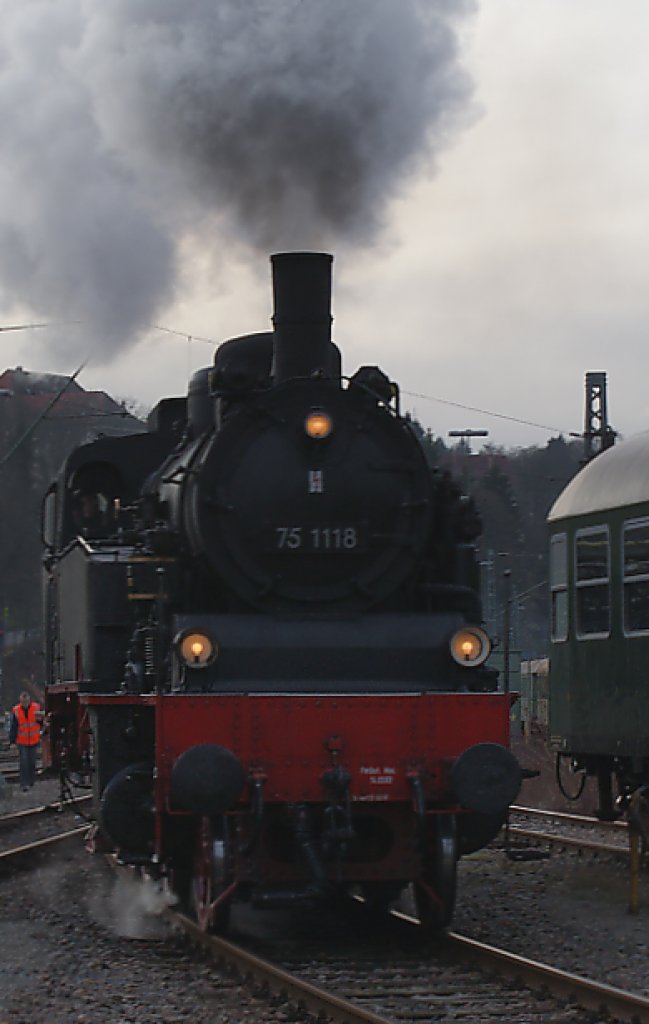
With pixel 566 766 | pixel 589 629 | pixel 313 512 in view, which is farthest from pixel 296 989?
pixel 566 766

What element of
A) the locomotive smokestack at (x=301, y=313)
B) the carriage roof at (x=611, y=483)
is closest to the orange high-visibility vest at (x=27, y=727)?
the carriage roof at (x=611, y=483)

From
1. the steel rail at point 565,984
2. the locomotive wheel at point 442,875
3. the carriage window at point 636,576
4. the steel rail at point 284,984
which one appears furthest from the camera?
the carriage window at point 636,576

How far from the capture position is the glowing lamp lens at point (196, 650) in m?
8.05

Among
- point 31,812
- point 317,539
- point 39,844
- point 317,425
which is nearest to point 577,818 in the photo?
point 39,844

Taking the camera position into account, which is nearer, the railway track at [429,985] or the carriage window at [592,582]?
the railway track at [429,985]

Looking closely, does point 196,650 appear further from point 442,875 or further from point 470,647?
point 442,875

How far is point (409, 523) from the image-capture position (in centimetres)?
866

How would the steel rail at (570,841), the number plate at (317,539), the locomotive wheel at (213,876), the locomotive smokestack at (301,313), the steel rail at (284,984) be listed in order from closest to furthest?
the steel rail at (284,984) < the locomotive wheel at (213,876) < the number plate at (317,539) < the locomotive smokestack at (301,313) < the steel rail at (570,841)

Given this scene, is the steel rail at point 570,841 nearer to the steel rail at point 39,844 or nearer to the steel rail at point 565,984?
the steel rail at point 39,844

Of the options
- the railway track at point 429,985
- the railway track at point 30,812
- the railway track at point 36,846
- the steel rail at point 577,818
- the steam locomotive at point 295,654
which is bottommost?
the railway track at point 30,812

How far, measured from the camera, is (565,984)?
673 centimetres

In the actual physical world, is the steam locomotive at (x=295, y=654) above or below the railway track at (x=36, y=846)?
above

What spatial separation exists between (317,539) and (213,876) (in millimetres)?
1826

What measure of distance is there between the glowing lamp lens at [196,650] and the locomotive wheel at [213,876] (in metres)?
0.77
